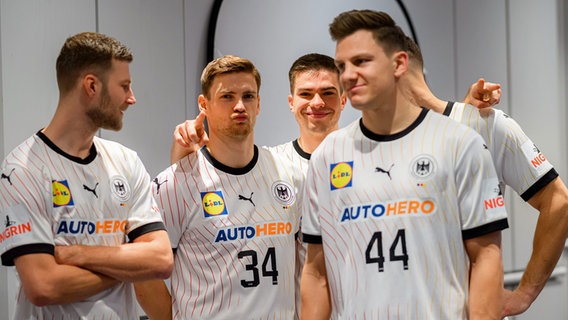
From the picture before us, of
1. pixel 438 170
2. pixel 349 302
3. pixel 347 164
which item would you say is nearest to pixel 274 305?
pixel 349 302

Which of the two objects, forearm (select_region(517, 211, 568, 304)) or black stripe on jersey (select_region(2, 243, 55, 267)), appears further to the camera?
forearm (select_region(517, 211, 568, 304))

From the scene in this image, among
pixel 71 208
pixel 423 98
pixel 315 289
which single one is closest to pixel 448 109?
pixel 423 98

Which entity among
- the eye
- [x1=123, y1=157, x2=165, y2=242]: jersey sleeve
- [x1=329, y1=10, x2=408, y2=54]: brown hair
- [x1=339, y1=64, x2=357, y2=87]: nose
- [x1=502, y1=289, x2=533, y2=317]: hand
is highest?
[x1=329, y1=10, x2=408, y2=54]: brown hair

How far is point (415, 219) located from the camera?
2441mm

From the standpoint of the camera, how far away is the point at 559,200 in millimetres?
3150

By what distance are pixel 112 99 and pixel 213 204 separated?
592 millimetres

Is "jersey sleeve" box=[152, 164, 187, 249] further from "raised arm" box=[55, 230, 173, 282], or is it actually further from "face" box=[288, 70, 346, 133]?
"face" box=[288, 70, 346, 133]

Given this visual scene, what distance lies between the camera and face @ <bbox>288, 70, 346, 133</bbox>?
11.1 feet

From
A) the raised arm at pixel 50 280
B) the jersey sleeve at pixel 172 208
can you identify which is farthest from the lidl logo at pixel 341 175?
the raised arm at pixel 50 280

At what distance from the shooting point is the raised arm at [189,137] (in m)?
3.07

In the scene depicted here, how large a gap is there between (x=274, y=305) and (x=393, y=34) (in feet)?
3.86

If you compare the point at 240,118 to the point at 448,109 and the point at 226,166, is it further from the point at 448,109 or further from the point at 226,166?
the point at 448,109

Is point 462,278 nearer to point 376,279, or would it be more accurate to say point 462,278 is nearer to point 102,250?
point 376,279

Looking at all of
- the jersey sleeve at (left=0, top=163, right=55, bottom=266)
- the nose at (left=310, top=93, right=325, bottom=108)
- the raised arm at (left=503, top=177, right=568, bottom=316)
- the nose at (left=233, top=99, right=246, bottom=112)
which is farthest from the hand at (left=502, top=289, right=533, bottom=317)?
the jersey sleeve at (left=0, top=163, right=55, bottom=266)
